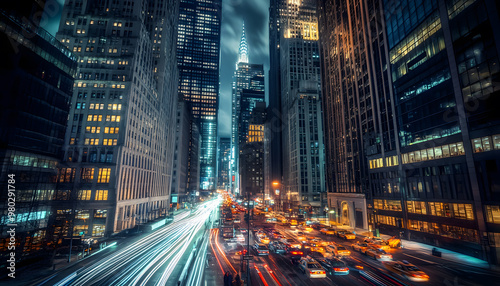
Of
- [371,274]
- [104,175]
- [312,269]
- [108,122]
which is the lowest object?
[371,274]

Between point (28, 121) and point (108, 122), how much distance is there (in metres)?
21.5

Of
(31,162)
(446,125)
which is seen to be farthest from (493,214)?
(31,162)

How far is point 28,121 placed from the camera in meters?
33.6

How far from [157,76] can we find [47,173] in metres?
53.4

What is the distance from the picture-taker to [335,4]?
73.5 m

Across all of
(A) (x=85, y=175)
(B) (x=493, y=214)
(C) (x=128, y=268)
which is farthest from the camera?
(A) (x=85, y=175)

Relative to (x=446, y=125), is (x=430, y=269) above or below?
below

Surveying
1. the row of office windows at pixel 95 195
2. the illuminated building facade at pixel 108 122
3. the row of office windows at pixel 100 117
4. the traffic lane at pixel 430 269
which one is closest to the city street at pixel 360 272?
the traffic lane at pixel 430 269

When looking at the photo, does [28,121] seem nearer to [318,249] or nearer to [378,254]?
[318,249]

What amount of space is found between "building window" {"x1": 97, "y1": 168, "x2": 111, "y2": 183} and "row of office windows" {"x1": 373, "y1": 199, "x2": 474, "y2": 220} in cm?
6291

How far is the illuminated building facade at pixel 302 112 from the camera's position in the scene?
9481 cm

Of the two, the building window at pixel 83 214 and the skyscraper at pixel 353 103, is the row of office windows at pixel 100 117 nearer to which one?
the building window at pixel 83 214

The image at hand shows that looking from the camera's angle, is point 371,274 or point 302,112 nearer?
point 371,274

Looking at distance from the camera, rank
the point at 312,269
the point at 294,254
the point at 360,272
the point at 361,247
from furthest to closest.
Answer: the point at 361,247
the point at 294,254
the point at 360,272
the point at 312,269
